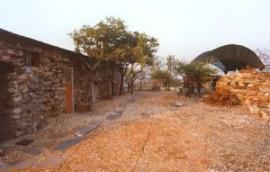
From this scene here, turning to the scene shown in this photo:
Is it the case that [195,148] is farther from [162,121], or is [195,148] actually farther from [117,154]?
[162,121]

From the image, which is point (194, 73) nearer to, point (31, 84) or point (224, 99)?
point (224, 99)

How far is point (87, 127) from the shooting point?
7926 mm

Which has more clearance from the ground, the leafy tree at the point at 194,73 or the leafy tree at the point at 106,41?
the leafy tree at the point at 106,41

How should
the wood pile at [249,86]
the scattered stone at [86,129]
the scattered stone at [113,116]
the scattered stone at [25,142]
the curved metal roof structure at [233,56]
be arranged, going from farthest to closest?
1. the curved metal roof structure at [233,56]
2. the wood pile at [249,86]
3. the scattered stone at [113,116]
4. the scattered stone at [86,129]
5. the scattered stone at [25,142]

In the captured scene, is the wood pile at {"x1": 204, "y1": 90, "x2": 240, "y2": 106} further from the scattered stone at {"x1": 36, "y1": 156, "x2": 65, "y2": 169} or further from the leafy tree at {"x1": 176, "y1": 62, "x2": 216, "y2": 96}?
the scattered stone at {"x1": 36, "y1": 156, "x2": 65, "y2": 169}

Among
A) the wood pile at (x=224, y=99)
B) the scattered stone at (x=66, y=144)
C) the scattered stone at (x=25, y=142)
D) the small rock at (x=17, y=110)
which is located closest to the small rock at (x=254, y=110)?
the wood pile at (x=224, y=99)

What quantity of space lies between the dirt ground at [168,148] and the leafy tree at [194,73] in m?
7.43

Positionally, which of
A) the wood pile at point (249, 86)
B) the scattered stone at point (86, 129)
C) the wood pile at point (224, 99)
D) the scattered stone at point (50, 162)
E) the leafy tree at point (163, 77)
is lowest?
the scattered stone at point (50, 162)

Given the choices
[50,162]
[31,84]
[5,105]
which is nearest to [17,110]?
[5,105]

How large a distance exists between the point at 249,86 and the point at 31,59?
30.0 ft

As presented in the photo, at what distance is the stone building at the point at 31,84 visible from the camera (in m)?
6.66

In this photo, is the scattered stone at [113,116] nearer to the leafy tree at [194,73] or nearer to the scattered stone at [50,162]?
the scattered stone at [50,162]

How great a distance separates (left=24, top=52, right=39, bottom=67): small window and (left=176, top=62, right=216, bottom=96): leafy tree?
9.67 metres

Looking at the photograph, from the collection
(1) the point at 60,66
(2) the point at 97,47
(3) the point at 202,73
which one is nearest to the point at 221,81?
(3) the point at 202,73
